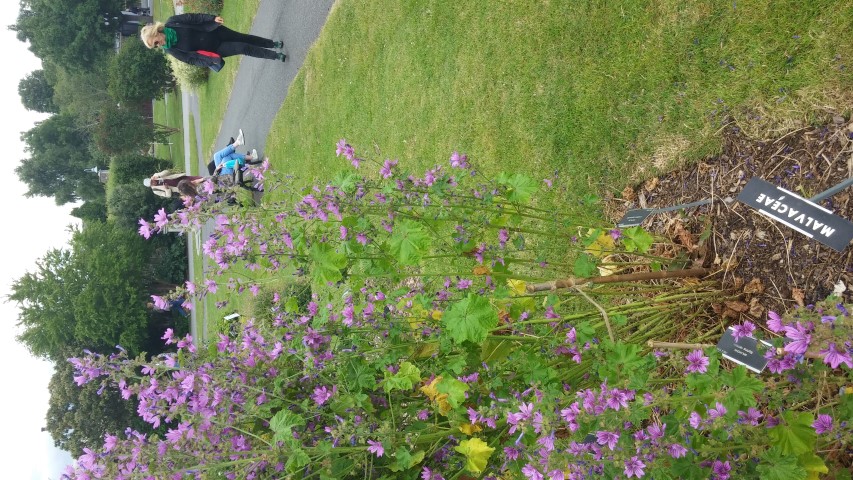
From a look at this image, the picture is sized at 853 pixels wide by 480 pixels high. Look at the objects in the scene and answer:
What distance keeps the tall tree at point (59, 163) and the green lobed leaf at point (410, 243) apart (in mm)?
39824

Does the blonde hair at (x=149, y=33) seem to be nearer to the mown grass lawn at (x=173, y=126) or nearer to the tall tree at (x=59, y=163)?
the mown grass lawn at (x=173, y=126)

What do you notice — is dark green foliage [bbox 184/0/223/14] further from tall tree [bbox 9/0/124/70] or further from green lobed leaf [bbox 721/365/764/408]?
tall tree [bbox 9/0/124/70]

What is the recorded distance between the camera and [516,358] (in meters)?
2.68

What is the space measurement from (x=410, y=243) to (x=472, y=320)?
1.45ft

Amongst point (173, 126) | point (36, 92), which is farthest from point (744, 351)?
point (36, 92)

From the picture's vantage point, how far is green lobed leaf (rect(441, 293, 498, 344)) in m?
2.22

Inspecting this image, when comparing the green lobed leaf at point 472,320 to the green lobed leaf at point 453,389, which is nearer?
the green lobed leaf at point 472,320

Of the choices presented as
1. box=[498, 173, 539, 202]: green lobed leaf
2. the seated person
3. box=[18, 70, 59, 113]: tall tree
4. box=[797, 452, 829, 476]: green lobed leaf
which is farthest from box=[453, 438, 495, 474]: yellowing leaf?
box=[18, 70, 59, 113]: tall tree

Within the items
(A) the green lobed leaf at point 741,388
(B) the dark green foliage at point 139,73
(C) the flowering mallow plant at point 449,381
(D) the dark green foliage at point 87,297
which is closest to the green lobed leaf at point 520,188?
(C) the flowering mallow plant at point 449,381

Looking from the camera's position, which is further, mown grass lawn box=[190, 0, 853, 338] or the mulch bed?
mown grass lawn box=[190, 0, 853, 338]

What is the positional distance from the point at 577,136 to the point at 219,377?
3049 millimetres

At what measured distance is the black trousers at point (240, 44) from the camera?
945cm

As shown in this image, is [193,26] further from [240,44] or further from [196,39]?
[240,44]

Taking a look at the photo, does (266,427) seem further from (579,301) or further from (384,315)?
(579,301)
